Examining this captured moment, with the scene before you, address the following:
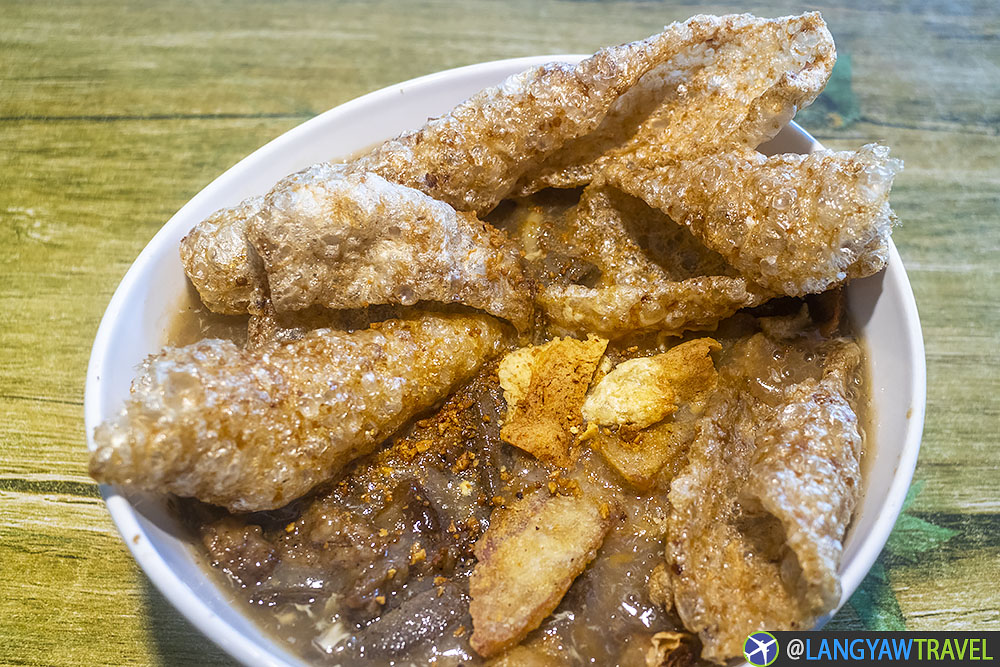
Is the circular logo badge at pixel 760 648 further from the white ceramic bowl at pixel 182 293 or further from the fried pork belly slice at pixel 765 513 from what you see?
A: the white ceramic bowl at pixel 182 293

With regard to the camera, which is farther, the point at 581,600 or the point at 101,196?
the point at 101,196

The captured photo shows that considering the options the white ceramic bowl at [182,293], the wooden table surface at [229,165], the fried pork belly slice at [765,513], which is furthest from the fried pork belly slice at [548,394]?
the wooden table surface at [229,165]

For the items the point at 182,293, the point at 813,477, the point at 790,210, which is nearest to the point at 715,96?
the point at 790,210

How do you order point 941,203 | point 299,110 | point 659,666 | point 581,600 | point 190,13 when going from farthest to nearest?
1. point 190,13
2. point 299,110
3. point 941,203
4. point 581,600
5. point 659,666

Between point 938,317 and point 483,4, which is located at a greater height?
point 483,4

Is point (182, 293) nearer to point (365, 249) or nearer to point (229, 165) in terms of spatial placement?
point (365, 249)

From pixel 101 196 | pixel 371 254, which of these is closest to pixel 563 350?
pixel 371 254

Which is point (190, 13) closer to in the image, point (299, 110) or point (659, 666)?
point (299, 110)
